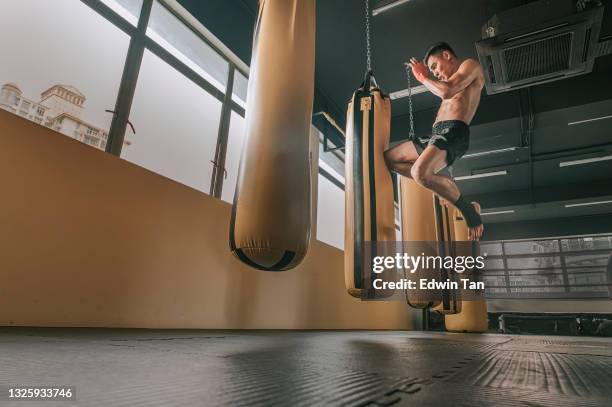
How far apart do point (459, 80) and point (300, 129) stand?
1423mm

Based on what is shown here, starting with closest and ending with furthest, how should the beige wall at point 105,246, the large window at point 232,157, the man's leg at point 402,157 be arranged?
the beige wall at point 105,246 < the man's leg at point 402,157 < the large window at point 232,157

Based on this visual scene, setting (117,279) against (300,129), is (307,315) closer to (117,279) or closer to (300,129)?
(117,279)

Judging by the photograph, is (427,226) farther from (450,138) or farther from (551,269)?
(551,269)

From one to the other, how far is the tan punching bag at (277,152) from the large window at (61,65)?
1.66m

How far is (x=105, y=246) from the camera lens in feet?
8.05

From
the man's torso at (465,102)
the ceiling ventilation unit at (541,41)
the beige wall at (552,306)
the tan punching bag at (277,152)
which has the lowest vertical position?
the beige wall at (552,306)

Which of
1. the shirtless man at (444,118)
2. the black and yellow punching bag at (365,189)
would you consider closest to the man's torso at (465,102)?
the shirtless man at (444,118)

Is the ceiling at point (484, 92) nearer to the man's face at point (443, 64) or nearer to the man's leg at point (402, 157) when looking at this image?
the man's face at point (443, 64)

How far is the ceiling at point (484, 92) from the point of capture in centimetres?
396

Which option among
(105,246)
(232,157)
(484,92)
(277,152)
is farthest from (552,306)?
(105,246)

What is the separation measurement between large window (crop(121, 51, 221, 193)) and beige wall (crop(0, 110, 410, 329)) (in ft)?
1.09

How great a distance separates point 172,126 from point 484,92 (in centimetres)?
439

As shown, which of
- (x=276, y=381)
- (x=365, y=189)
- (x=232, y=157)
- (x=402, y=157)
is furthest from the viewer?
(x=232, y=157)

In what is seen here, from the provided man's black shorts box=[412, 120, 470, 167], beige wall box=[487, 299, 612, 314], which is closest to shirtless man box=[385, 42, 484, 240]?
man's black shorts box=[412, 120, 470, 167]
